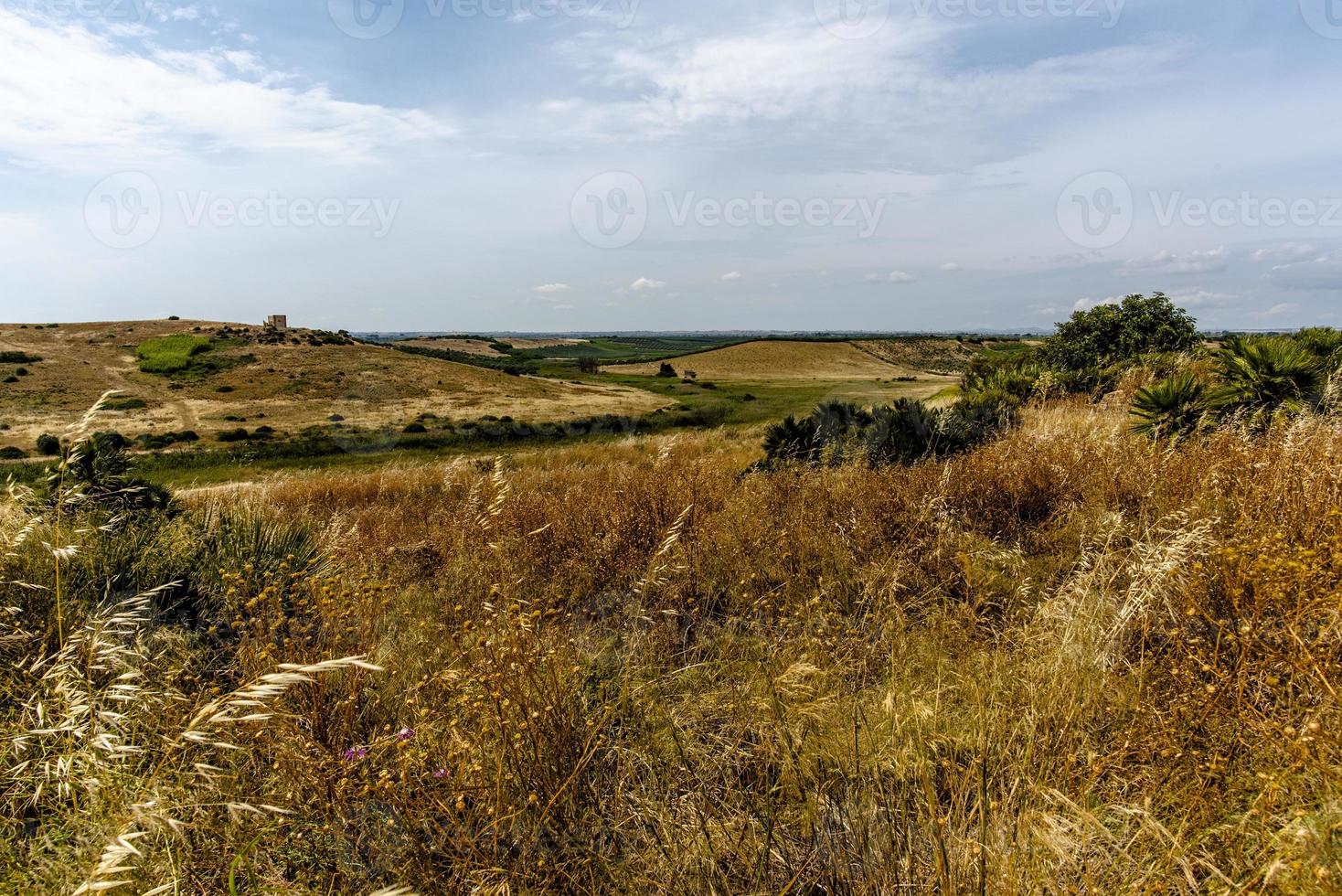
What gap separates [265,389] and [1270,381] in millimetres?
62263

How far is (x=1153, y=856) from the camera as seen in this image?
1.92 m

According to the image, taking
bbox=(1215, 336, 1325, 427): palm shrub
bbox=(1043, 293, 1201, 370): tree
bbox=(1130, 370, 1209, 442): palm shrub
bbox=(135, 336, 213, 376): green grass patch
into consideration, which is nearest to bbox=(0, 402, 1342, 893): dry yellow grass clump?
bbox=(1130, 370, 1209, 442): palm shrub

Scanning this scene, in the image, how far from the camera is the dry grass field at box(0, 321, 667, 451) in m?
44.4

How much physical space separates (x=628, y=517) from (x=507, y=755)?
3.74m

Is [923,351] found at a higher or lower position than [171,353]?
higher

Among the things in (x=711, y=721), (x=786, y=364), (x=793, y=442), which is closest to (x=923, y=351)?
(x=786, y=364)

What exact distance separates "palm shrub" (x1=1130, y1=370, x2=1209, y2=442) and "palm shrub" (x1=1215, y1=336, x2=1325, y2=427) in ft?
0.84

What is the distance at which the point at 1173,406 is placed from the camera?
8.12 m

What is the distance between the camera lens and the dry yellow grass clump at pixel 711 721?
6.35 ft

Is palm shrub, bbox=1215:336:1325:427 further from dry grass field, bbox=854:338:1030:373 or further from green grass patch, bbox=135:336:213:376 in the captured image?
green grass patch, bbox=135:336:213:376

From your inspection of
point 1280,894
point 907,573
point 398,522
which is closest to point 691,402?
point 398,522

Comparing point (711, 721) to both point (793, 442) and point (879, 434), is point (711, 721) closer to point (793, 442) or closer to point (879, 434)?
point (879, 434)

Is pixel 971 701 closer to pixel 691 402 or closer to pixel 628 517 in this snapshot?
pixel 628 517

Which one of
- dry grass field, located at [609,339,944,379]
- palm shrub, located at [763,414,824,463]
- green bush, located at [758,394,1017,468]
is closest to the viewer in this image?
green bush, located at [758,394,1017,468]
